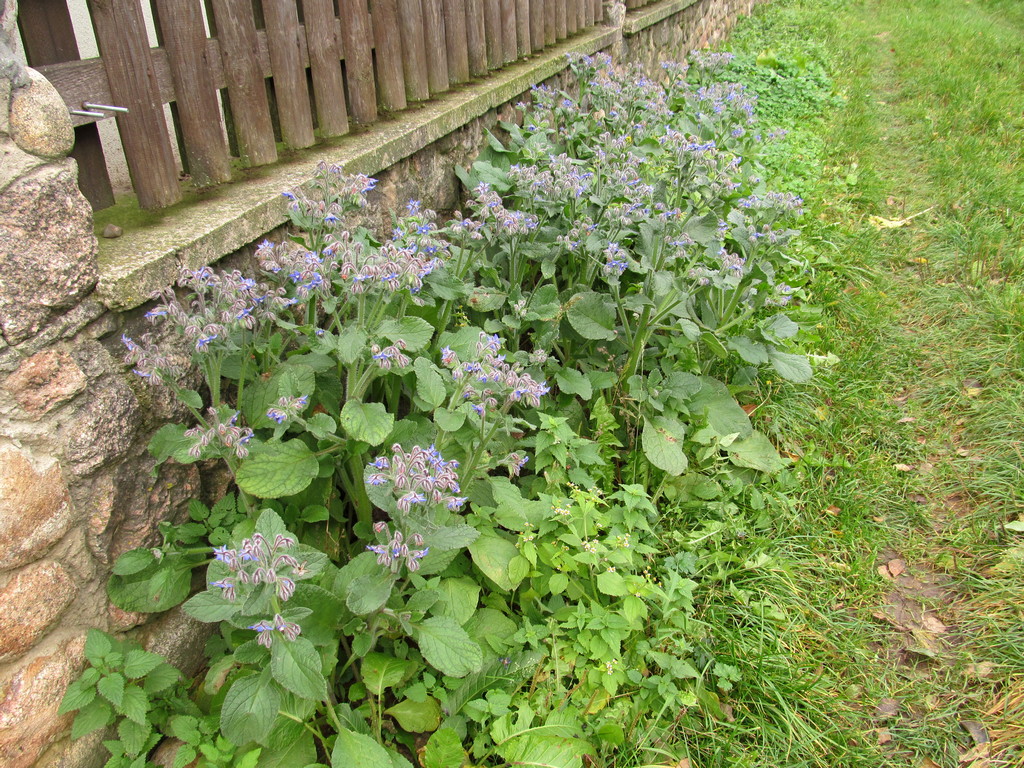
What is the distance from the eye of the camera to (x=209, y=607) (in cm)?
187

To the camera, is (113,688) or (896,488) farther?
(896,488)

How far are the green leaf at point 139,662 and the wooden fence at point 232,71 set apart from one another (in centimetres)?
139

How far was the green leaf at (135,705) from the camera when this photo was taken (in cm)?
189

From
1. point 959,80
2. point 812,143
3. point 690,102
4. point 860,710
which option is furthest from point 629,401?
point 959,80

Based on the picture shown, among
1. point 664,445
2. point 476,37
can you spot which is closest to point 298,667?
point 664,445

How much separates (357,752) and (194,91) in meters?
2.22

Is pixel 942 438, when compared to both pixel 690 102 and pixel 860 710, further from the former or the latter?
pixel 690 102

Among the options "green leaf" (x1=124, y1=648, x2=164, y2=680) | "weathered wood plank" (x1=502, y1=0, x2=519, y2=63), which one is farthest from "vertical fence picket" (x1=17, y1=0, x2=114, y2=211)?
"weathered wood plank" (x1=502, y1=0, x2=519, y2=63)

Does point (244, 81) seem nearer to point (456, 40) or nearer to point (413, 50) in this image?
point (413, 50)

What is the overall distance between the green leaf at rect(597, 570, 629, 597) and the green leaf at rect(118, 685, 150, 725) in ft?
4.44

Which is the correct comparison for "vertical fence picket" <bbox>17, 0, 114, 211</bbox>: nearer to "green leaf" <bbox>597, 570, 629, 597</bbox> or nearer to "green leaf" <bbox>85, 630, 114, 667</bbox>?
"green leaf" <bbox>85, 630, 114, 667</bbox>

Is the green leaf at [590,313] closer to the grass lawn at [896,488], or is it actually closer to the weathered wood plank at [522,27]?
the grass lawn at [896,488]

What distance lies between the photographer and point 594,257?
3291 mm

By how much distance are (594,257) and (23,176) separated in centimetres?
219
